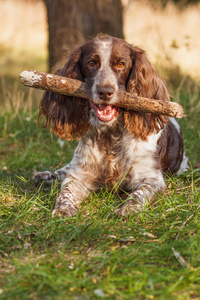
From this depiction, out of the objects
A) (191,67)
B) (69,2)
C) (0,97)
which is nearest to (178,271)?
(69,2)

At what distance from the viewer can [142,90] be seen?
11.9ft

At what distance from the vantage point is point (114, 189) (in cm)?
373

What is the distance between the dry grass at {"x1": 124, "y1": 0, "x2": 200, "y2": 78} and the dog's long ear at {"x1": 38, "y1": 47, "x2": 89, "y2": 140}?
9.81 feet

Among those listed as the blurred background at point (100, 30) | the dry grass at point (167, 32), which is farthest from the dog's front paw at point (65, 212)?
the dry grass at point (167, 32)

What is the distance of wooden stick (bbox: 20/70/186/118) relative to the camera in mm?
A: 3217

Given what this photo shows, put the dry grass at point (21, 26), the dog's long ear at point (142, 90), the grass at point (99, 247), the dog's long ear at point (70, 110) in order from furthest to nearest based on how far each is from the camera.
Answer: the dry grass at point (21, 26), the dog's long ear at point (70, 110), the dog's long ear at point (142, 90), the grass at point (99, 247)

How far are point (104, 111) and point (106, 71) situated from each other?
0.31 metres

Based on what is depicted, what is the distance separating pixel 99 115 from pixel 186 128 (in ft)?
7.24

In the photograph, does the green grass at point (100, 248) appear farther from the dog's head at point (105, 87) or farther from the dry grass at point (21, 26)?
the dry grass at point (21, 26)

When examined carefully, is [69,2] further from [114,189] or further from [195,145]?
[114,189]

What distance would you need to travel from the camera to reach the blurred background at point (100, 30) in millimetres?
6266

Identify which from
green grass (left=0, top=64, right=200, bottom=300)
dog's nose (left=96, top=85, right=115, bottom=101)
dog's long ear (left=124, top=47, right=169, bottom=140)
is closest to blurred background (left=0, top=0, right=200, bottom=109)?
dog's long ear (left=124, top=47, right=169, bottom=140)

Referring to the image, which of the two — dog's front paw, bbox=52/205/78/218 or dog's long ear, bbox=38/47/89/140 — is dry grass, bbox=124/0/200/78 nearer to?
dog's long ear, bbox=38/47/89/140

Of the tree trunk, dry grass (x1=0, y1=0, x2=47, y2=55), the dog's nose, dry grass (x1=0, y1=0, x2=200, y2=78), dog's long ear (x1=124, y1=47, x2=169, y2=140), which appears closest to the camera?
the dog's nose
